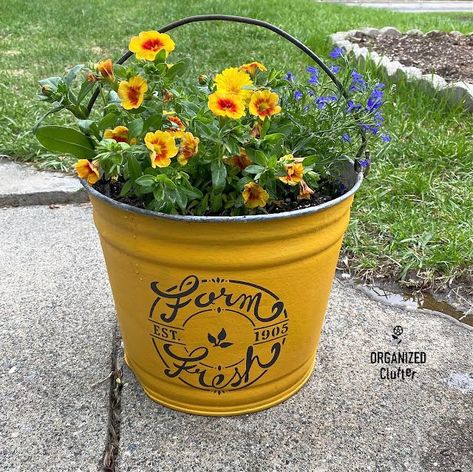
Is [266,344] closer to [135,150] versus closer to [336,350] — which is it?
[336,350]

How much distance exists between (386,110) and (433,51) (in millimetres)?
1650

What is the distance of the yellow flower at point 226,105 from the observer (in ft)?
4.23

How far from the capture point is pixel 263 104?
1.37 metres

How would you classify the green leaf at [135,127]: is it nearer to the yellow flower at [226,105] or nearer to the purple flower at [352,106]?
the yellow flower at [226,105]

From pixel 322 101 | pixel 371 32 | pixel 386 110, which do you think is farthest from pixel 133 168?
pixel 371 32

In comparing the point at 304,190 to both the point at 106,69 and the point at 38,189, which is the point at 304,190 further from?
the point at 38,189

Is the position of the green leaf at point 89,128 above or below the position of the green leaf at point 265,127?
below

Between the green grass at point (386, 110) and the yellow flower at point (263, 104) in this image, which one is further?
the green grass at point (386, 110)

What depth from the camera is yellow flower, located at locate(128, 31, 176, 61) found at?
1.34 meters

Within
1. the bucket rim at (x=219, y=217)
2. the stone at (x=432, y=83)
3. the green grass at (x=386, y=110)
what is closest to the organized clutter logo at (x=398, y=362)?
the green grass at (x=386, y=110)

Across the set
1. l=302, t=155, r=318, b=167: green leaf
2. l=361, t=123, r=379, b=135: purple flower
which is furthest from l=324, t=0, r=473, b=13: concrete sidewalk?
l=302, t=155, r=318, b=167: green leaf

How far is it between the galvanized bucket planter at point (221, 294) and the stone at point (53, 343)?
0.21m

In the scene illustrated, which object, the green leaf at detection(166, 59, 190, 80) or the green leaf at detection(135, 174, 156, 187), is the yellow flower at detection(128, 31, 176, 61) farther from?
the green leaf at detection(135, 174, 156, 187)

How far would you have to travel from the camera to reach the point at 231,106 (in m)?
1.30
